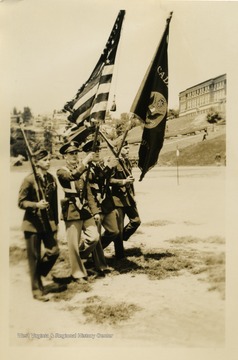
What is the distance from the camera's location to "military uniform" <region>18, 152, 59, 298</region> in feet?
6.02

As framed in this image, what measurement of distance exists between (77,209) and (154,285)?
438mm

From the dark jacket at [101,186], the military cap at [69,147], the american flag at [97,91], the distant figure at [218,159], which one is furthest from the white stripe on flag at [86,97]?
the distant figure at [218,159]

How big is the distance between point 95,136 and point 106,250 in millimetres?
473

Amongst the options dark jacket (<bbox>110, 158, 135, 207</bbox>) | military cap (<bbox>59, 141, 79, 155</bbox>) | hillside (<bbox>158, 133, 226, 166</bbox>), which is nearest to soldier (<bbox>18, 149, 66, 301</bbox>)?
military cap (<bbox>59, 141, 79, 155</bbox>)

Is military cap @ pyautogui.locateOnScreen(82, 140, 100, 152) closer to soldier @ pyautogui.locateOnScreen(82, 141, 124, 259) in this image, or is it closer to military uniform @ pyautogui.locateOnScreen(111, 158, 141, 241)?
soldier @ pyautogui.locateOnScreen(82, 141, 124, 259)

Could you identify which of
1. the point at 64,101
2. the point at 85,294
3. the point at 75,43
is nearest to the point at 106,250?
the point at 85,294

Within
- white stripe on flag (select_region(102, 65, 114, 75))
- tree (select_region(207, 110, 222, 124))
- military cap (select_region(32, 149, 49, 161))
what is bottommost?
military cap (select_region(32, 149, 49, 161))

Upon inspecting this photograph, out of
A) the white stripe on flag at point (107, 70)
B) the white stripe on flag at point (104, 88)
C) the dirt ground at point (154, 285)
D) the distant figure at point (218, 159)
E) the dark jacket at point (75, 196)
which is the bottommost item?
the dirt ground at point (154, 285)

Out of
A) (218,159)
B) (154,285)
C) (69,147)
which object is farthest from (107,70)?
(154,285)

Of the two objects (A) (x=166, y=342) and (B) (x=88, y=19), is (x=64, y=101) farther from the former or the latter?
(A) (x=166, y=342)

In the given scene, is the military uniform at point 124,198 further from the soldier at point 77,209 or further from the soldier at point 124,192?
the soldier at point 77,209

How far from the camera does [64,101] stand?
6.12 ft

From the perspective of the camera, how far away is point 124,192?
1.87 m

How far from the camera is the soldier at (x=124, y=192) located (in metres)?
1.86
